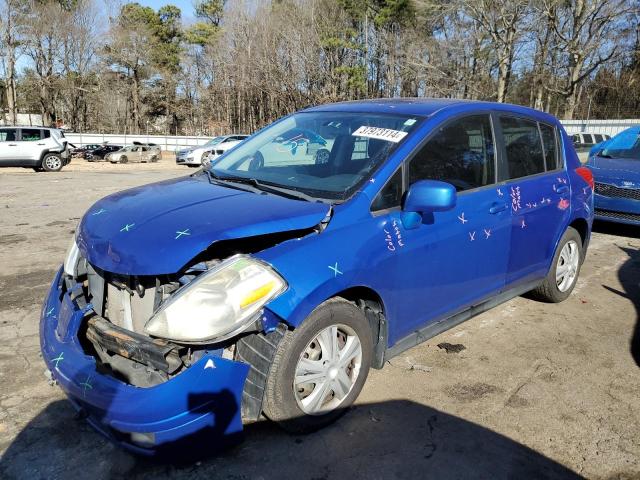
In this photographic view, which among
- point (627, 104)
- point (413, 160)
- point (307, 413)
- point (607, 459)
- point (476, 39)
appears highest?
point (476, 39)

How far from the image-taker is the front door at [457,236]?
310cm

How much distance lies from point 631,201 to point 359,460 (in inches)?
266

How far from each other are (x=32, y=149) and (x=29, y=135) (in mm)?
686

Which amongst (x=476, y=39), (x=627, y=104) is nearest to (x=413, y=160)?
(x=476, y=39)

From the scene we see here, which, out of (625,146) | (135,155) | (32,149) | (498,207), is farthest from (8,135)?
(498,207)

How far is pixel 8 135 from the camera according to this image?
20.6 m

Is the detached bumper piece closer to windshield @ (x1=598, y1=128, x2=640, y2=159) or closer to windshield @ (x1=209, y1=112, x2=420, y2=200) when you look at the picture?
windshield @ (x1=209, y1=112, x2=420, y2=200)

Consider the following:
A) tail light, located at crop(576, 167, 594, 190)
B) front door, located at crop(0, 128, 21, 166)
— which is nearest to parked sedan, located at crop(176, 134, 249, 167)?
front door, located at crop(0, 128, 21, 166)

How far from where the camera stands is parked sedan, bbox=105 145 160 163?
3216 centimetres

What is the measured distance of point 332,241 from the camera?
104 inches

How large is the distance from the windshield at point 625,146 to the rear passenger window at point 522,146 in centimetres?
531

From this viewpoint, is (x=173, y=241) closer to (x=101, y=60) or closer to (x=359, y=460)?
(x=359, y=460)

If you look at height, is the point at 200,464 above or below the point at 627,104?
below

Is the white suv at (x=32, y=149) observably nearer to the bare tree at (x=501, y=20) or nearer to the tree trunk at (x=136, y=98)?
the bare tree at (x=501, y=20)
